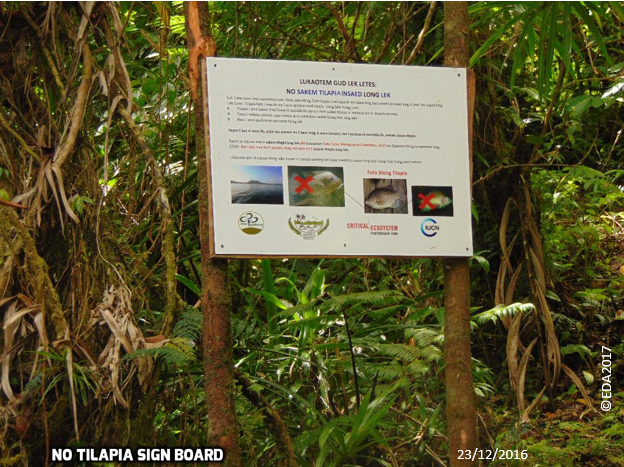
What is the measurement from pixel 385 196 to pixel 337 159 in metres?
0.26

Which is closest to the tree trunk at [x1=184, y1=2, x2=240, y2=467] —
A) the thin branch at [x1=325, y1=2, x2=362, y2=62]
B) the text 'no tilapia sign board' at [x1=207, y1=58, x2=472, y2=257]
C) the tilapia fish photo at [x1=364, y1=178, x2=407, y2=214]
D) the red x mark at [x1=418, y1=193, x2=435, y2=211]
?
Result: the text 'no tilapia sign board' at [x1=207, y1=58, x2=472, y2=257]

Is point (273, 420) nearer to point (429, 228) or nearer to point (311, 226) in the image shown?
point (311, 226)

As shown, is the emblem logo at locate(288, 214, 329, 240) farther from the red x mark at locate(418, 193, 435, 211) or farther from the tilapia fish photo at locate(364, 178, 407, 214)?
the red x mark at locate(418, 193, 435, 211)

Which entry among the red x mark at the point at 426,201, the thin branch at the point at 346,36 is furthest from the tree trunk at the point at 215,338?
the thin branch at the point at 346,36

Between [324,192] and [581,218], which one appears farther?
[581,218]

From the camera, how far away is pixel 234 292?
5508 millimetres

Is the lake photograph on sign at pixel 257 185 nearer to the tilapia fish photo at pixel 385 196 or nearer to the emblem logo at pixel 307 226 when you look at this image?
the emblem logo at pixel 307 226

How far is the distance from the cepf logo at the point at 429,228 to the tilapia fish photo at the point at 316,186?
38 cm

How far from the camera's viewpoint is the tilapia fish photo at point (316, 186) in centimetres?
320

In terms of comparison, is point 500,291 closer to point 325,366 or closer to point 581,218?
point 325,366

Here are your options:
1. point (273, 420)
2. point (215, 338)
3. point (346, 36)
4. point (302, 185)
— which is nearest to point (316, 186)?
point (302, 185)

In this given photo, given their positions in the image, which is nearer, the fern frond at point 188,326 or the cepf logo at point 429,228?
the cepf logo at point 429,228

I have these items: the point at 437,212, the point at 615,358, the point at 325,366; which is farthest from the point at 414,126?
the point at 615,358

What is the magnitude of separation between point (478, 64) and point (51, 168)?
120 inches
